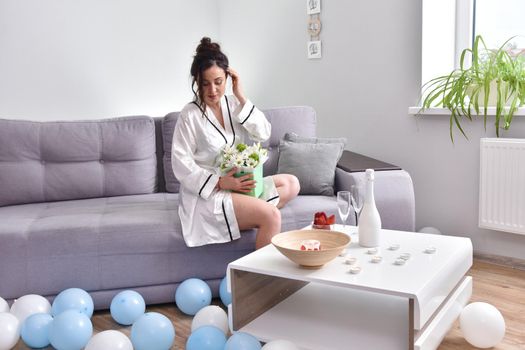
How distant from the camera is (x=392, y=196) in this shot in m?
3.11

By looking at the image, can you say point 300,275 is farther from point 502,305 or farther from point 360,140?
point 360,140

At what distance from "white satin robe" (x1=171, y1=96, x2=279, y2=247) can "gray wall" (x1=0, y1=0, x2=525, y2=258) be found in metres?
1.09

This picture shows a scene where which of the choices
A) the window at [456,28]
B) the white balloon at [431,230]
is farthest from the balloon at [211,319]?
the window at [456,28]

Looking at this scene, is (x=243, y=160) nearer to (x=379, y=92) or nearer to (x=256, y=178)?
(x=256, y=178)

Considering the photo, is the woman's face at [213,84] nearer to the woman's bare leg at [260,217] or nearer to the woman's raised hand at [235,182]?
A: the woman's raised hand at [235,182]

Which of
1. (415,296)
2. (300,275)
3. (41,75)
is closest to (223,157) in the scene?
(300,275)

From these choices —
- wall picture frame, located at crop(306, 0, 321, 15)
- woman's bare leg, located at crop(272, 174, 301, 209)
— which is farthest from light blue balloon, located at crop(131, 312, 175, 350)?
wall picture frame, located at crop(306, 0, 321, 15)

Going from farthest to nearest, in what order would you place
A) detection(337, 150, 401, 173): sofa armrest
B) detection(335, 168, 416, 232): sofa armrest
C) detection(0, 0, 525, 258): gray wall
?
detection(0, 0, 525, 258): gray wall, detection(337, 150, 401, 173): sofa armrest, detection(335, 168, 416, 232): sofa armrest

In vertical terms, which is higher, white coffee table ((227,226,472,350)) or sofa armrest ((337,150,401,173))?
sofa armrest ((337,150,401,173))

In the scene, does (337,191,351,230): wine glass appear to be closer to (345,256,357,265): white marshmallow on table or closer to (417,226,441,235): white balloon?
(345,256,357,265): white marshmallow on table

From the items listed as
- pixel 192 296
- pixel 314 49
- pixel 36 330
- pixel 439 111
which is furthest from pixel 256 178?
pixel 314 49

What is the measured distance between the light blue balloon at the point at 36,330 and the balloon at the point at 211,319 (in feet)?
1.87

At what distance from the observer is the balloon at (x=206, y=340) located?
208 centimetres

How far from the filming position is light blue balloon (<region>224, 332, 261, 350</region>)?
6.56 ft
